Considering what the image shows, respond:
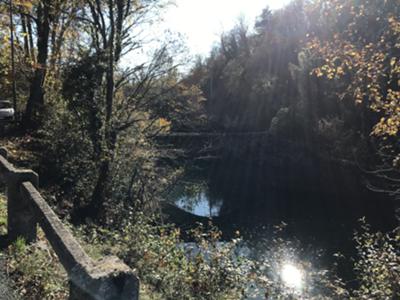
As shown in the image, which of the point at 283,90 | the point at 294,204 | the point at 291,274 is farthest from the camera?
the point at 283,90

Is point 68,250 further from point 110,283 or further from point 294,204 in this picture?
point 294,204

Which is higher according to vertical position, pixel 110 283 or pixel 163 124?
pixel 110 283

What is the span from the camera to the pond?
14.2m

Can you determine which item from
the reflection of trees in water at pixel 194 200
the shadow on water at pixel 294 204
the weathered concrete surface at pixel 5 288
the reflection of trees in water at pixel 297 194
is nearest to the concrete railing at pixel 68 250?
the weathered concrete surface at pixel 5 288

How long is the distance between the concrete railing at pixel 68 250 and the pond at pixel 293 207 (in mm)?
7984

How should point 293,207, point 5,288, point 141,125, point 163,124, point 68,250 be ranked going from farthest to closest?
point 293,207 < point 163,124 < point 141,125 < point 5,288 < point 68,250

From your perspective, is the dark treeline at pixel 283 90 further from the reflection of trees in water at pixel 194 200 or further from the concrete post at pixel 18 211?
the concrete post at pixel 18 211

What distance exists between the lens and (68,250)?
7.52 feet

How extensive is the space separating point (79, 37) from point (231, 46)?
1690 inches

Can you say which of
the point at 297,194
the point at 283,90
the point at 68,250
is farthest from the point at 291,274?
the point at 283,90

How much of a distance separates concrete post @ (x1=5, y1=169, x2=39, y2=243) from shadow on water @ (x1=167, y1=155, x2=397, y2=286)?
1013cm

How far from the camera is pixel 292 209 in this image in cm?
2153

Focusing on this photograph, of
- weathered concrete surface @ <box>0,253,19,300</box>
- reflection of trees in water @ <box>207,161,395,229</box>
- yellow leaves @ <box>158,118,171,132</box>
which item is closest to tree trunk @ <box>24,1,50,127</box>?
yellow leaves @ <box>158,118,171,132</box>

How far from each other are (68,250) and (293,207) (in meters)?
20.9
